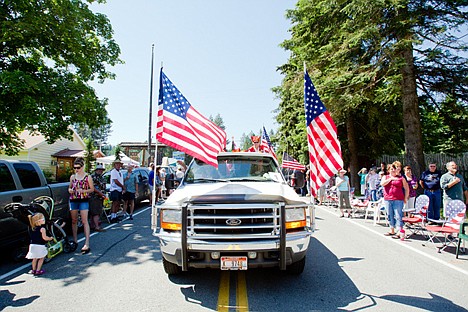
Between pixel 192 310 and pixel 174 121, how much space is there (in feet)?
9.36

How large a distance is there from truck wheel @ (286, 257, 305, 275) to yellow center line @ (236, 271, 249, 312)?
2.38 feet

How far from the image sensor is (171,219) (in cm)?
422

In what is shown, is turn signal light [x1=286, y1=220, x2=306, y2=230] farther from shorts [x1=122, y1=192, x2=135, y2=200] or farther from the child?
shorts [x1=122, y1=192, x2=135, y2=200]

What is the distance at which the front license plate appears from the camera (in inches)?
153

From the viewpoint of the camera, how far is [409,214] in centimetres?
923

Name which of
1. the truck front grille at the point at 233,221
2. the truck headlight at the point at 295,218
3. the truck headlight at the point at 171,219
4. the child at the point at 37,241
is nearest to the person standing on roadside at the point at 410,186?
the truck headlight at the point at 295,218

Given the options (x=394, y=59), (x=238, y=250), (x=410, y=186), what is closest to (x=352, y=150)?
(x=394, y=59)

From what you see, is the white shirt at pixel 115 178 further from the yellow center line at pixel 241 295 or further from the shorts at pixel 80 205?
the yellow center line at pixel 241 295

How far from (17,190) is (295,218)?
5349 mm

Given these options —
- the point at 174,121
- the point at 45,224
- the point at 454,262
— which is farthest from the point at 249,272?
the point at 454,262

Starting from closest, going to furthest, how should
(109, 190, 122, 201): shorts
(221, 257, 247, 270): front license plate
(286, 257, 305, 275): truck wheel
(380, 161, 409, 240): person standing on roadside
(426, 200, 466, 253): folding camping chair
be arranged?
(221, 257, 247, 270): front license plate
(286, 257, 305, 275): truck wheel
(426, 200, 466, 253): folding camping chair
(380, 161, 409, 240): person standing on roadside
(109, 190, 122, 201): shorts

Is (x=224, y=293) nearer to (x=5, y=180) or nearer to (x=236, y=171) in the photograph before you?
(x=236, y=171)

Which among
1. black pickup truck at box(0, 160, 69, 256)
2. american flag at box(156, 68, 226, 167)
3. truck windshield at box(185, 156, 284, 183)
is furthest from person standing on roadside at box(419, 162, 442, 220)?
black pickup truck at box(0, 160, 69, 256)

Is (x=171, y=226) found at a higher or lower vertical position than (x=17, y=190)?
lower
